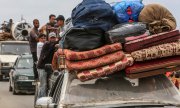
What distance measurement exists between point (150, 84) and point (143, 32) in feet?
2.42

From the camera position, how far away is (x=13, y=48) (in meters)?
31.9

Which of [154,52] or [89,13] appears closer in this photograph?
[154,52]

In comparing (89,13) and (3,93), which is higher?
(89,13)

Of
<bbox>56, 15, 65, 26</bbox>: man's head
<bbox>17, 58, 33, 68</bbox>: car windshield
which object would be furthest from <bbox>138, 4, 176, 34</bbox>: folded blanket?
<bbox>17, 58, 33, 68</bbox>: car windshield

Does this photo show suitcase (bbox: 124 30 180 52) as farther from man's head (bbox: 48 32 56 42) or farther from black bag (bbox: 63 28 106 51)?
man's head (bbox: 48 32 56 42)

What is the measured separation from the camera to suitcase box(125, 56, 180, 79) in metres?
8.34

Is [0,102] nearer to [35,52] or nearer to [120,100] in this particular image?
[35,52]

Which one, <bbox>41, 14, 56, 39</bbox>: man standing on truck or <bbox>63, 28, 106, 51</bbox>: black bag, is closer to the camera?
<bbox>63, 28, 106, 51</bbox>: black bag

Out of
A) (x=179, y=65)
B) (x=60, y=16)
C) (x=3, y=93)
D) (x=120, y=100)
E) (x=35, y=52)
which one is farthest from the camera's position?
(x=3, y=93)

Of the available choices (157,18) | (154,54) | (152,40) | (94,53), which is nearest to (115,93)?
(94,53)

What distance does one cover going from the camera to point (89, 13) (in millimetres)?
8984

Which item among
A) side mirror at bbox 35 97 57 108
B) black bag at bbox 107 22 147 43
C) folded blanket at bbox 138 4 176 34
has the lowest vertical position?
side mirror at bbox 35 97 57 108

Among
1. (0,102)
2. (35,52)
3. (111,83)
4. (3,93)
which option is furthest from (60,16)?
(3,93)

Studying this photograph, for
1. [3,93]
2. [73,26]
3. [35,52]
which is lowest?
[3,93]
